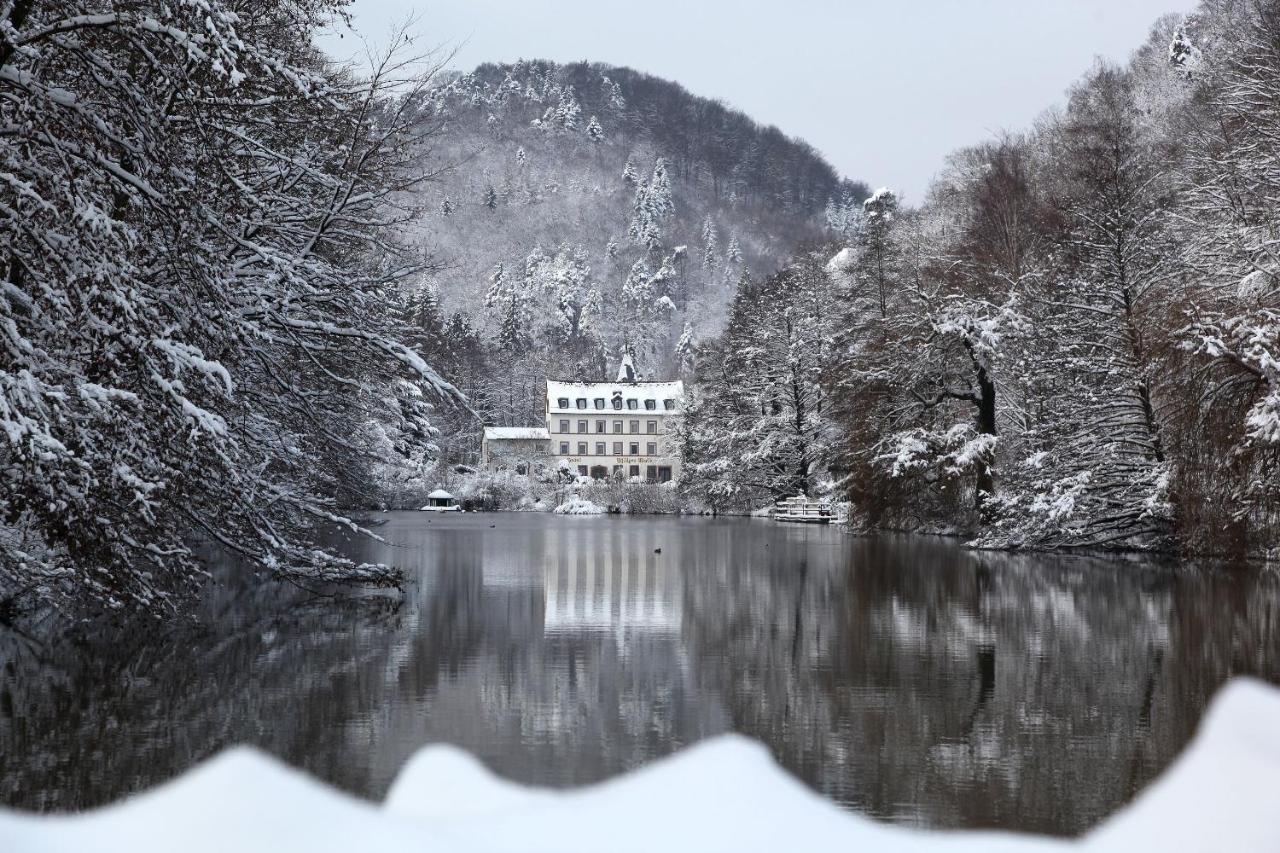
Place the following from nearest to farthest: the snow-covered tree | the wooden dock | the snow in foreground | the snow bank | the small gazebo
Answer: the snow in foreground
the snow-covered tree
the wooden dock
the snow bank
the small gazebo

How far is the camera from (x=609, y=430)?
99625 mm

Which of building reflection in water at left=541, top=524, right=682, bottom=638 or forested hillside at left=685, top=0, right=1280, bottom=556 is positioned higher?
forested hillside at left=685, top=0, right=1280, bottom=556

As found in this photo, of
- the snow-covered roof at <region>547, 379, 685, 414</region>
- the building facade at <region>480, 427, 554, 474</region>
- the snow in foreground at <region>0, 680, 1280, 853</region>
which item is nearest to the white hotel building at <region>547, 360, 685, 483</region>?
the snow-covered roof at <region>547, 379, 685, 414</region>

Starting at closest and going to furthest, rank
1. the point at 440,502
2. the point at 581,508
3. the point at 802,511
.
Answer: the point at 802,511
the point at 581,508
the point at 440,502

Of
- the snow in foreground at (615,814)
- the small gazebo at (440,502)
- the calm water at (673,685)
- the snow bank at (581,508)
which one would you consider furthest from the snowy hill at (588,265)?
the snow in foreground at (615,814)

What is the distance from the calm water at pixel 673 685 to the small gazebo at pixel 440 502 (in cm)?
5459

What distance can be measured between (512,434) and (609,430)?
7.75m

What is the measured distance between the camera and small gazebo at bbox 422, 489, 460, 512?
242ft

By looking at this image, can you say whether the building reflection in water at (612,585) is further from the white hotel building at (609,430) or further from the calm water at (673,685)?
the white hotel building at (609,430)

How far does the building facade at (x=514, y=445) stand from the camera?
3716 inches

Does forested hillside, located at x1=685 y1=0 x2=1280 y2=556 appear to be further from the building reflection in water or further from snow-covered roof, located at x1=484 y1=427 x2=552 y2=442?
snow-covered roof, located at x1=484 y1=427 x2=552 y2=442

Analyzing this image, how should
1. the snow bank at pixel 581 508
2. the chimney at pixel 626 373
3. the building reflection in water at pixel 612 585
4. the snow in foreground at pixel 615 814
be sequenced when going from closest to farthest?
the snow in foreground at pixel 615 814 → the building reflection in water at pixel 612 585 → the snow bank at pixel 581 508 → the chimney at pixel 626 373

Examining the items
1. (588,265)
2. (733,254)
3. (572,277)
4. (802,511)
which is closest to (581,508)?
→ (802,511)

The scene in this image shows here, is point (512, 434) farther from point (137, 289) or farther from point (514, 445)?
point (137, 289)
